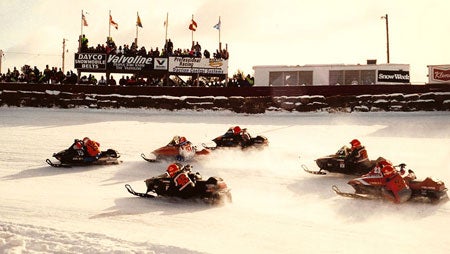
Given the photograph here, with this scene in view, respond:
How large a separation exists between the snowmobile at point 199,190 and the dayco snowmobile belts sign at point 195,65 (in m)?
18.2

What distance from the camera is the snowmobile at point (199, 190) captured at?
29.0 ft

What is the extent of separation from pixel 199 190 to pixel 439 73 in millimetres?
18776

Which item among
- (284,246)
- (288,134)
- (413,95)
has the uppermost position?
(413,95)

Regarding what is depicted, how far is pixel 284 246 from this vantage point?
6504mm

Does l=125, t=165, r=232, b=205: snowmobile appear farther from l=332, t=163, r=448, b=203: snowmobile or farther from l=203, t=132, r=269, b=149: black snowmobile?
l=203, t=132, r=269, b=149: black snowmobile

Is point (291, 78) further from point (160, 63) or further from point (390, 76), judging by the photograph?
point (160, 63)

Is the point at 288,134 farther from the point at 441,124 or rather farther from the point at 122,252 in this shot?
the point at 122,252

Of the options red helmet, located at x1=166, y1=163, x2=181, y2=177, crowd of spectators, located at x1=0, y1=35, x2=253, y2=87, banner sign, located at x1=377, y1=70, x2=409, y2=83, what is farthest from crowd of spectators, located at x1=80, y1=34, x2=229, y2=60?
red helmet, located at x1=166, y1=163, x2=181, y2=177

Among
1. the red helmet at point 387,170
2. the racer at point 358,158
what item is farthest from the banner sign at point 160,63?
the red helmet at point 387,170

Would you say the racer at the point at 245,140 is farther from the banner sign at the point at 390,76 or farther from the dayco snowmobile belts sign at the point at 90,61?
the dayco snowmobile belts sign at the point at 90,61

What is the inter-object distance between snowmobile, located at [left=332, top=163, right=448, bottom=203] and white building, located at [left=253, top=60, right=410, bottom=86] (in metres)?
17.7

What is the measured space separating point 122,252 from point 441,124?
1630 centimetres

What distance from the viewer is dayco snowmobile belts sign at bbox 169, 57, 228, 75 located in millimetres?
27094

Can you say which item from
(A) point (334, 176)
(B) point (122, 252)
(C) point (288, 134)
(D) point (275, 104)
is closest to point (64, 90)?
(D) point (275, 104)
